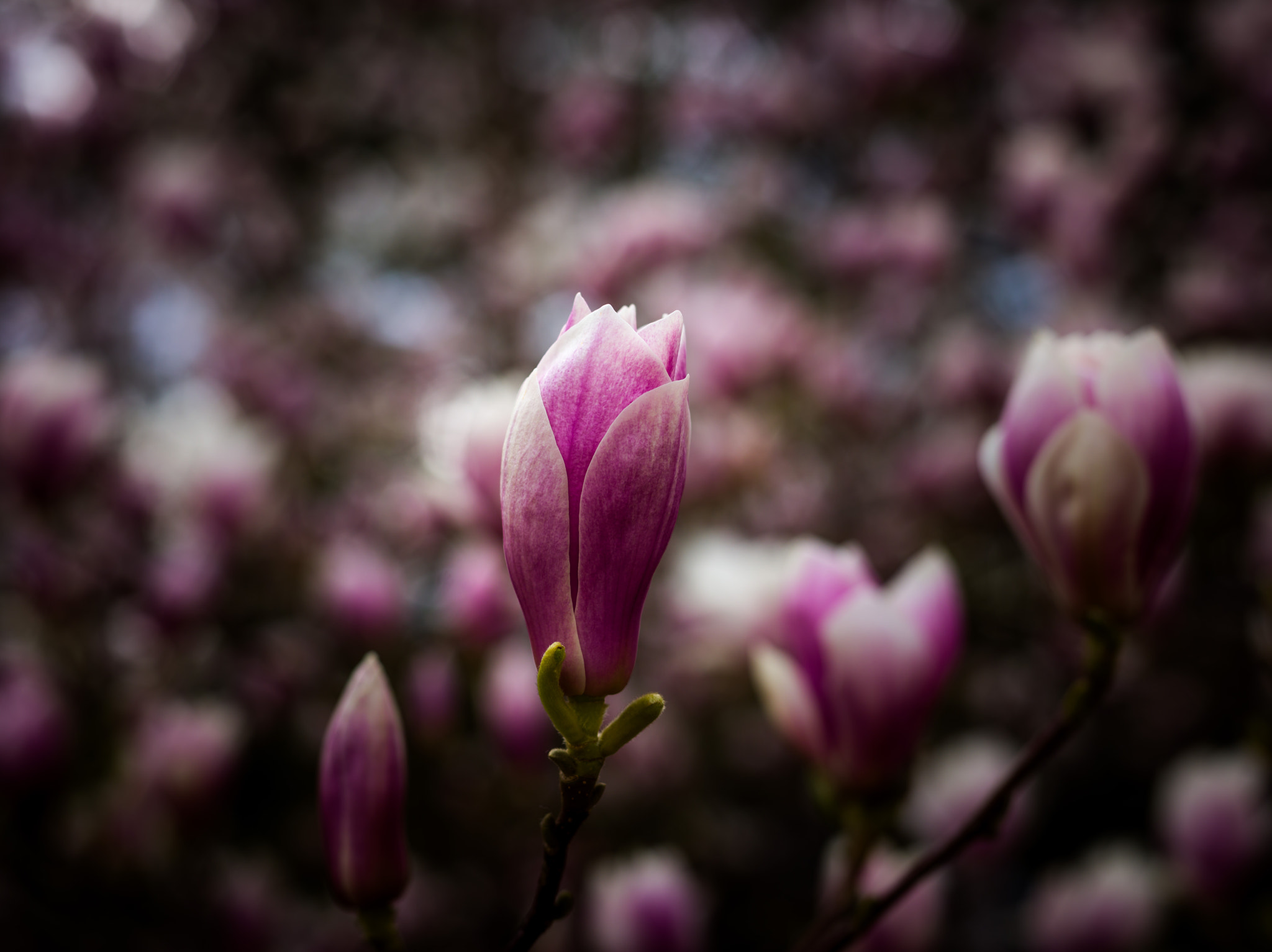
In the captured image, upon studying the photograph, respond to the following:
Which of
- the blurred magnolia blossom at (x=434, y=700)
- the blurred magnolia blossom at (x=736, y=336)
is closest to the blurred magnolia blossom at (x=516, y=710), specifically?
the blurred magnolia blossom at (x=434, y=700)

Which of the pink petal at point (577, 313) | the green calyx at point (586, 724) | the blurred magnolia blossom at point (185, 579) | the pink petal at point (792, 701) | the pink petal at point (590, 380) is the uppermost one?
the blurred magnolia blossom at point (185, 579)

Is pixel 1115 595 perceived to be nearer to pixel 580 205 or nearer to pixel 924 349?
pixel 924 349

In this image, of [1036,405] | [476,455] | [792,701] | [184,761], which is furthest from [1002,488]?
[184,761]

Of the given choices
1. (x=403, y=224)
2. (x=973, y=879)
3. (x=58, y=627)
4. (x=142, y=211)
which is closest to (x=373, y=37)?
(x=403, y=224)

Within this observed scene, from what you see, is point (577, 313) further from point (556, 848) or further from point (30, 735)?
point (30, 735)

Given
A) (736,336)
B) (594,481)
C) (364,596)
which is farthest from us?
(736,336)

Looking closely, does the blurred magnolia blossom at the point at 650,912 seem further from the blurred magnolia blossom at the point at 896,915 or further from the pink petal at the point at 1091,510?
the pink petal at the point at 1091,510
